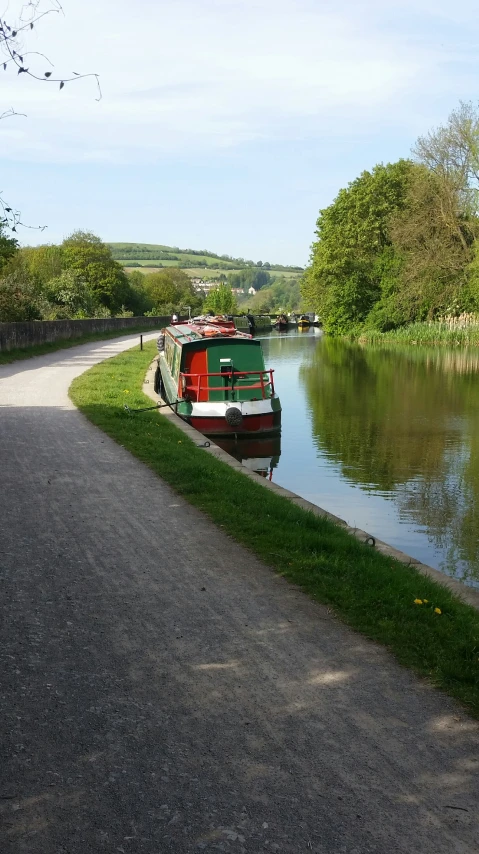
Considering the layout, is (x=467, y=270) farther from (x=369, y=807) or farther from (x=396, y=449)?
(x=369, y=807)

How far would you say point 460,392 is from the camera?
25047mm

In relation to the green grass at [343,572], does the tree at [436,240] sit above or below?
above

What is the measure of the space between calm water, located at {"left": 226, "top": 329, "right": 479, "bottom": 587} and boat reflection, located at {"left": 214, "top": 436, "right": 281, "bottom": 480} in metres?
0.10

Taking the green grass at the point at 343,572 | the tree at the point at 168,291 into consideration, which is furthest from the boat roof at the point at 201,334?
the tree at the point at 168,291

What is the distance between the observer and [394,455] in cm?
1523

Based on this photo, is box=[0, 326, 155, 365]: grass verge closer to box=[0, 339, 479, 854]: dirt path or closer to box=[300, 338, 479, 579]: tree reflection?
box=[300, 338, 479, 579]: tree reflection

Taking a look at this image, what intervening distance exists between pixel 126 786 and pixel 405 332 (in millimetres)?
52949

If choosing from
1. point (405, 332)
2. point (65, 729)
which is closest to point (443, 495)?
point (65, 729)

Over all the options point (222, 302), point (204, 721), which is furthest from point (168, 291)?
point (204, 721)

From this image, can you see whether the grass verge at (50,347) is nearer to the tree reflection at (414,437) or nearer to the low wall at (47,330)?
the low wall at (47,330)

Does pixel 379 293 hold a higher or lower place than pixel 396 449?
higher

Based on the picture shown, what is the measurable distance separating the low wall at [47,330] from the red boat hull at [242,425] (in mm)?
13684

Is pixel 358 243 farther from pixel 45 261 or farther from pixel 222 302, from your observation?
pixel 222 302

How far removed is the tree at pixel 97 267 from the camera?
91.3 metres
